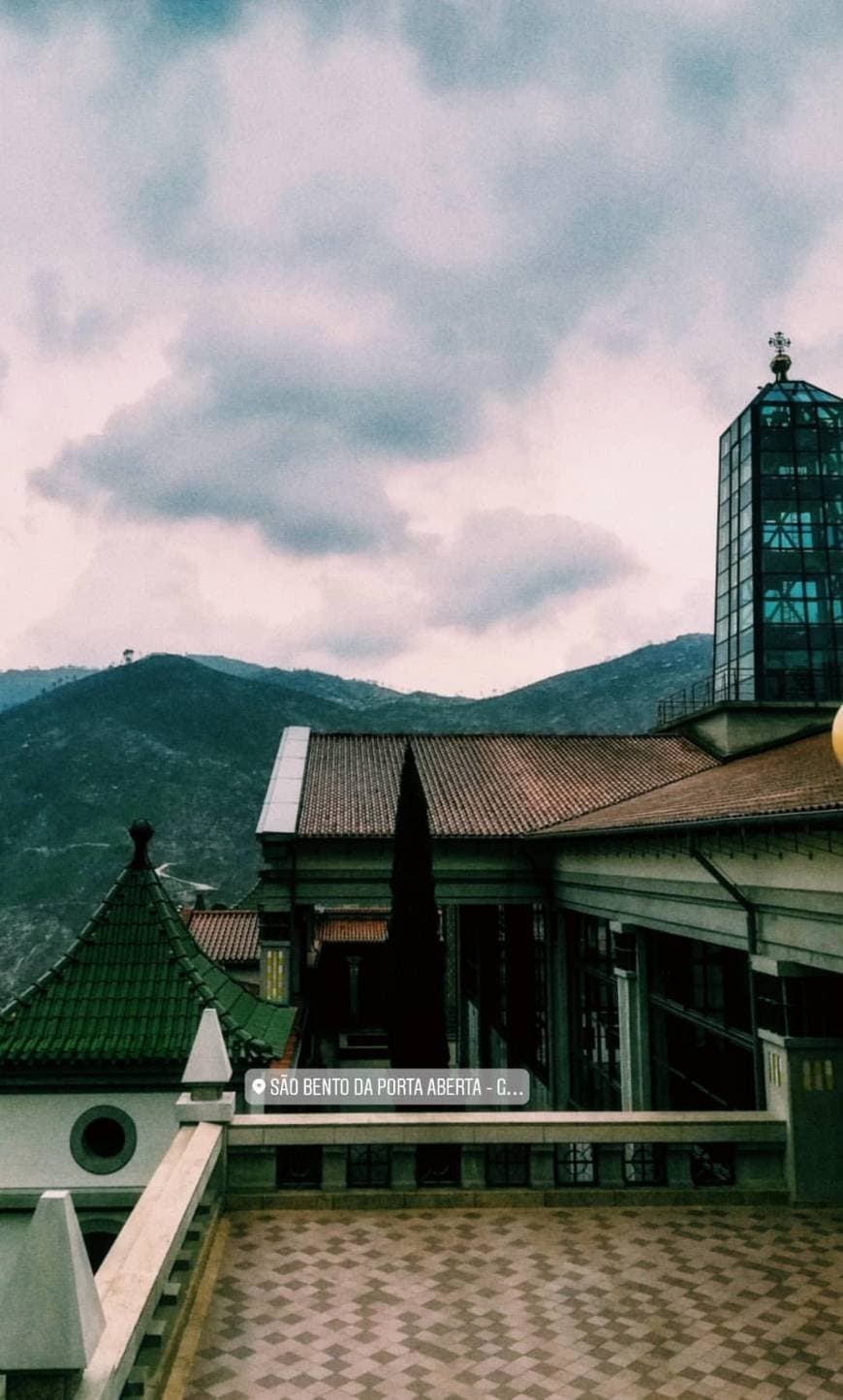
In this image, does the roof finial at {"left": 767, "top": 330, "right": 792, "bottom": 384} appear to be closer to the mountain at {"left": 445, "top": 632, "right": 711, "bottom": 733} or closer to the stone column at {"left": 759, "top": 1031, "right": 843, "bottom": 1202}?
the stone column at {"left": 759, "top": 1031, "right": 843, "bottom": 1202}

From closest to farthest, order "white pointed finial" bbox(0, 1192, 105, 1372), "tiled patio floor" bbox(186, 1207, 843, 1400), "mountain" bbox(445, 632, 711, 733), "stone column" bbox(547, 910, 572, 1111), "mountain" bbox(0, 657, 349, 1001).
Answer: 1. "white pointed finial" bbox(0, 1192, 105, 1372)
2. "tiled patio floor" bbox(186, 1207, 843, 1400)
3. "stone column" bbox(547, 910, 572, 1111)
4. "mountain" bbox(0, 657, 349, 1001)
5. "mountain" bbox(445, 632, 711, 733)

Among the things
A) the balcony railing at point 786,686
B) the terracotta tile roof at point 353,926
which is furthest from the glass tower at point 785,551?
the terracotta tile roof at point 353,926

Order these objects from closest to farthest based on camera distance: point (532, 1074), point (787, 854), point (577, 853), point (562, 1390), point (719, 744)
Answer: point (562, 1390)
point (787, 854)
point (577, 853)
point (532, 1074)
point (719, 744)

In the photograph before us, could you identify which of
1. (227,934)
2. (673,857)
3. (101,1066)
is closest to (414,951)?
(673,857)

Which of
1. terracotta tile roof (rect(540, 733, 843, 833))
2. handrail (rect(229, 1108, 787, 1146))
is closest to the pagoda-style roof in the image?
handrail (rect(229, 1108, 787, 1146))

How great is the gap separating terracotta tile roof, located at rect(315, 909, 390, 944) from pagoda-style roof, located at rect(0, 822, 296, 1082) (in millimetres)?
37168

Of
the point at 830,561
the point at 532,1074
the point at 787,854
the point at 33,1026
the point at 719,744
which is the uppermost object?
Result: the point at 830,561

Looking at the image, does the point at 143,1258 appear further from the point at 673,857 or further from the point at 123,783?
the point at 123,783

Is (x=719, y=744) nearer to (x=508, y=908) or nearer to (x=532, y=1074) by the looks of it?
(x=508, y=908)

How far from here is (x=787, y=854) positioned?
1188cm

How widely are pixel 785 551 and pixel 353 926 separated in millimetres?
28474

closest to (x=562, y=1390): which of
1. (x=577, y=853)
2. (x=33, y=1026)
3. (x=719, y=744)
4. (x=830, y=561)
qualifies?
(x=33, y=1026)

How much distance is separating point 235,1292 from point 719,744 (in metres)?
24.9

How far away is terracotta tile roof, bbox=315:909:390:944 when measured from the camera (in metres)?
48.6
